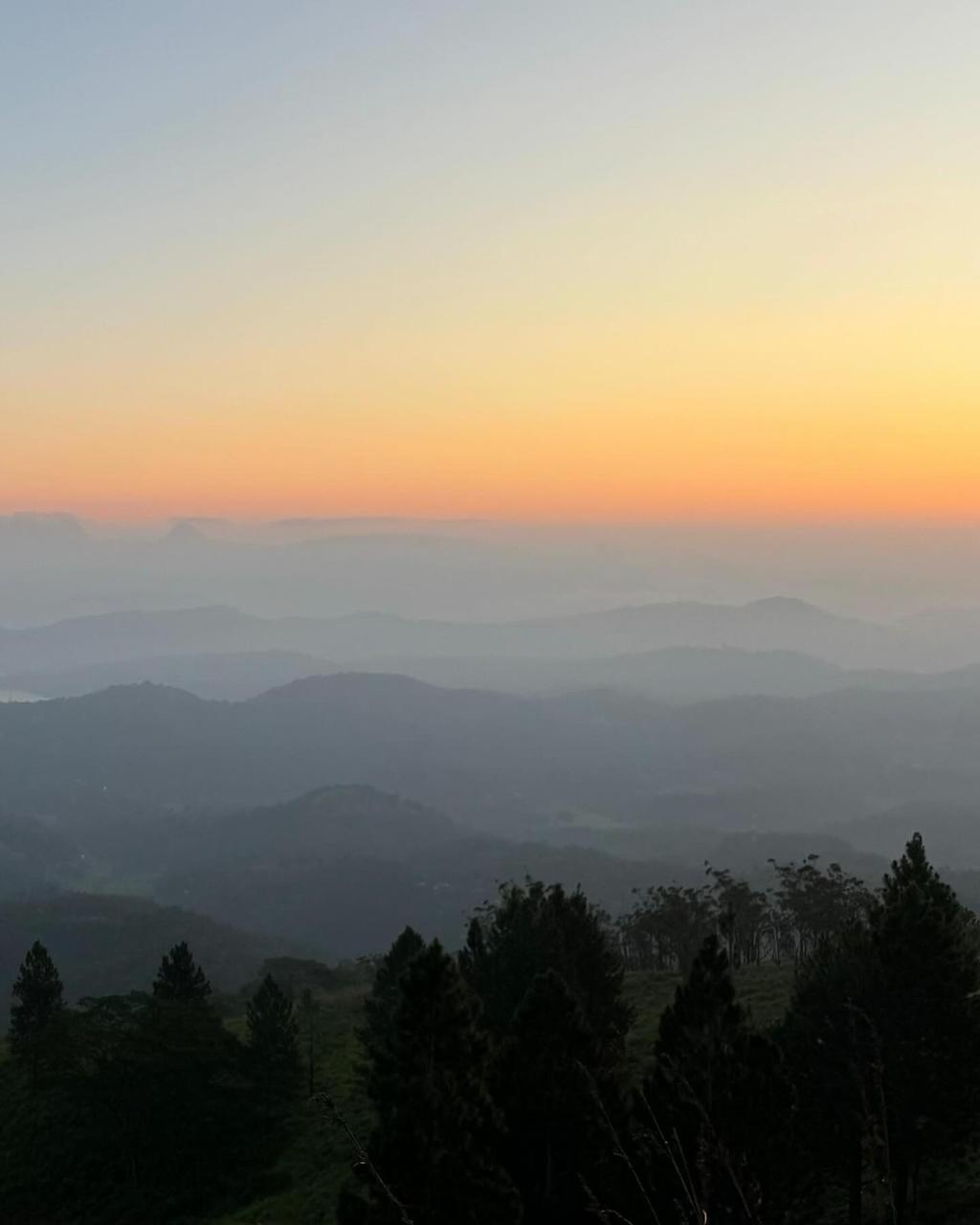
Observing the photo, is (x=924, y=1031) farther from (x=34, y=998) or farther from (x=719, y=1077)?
(x=34, y=998)

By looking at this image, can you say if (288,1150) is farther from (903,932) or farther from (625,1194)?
(903,932)

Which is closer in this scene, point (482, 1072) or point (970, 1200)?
point (482, 1072)

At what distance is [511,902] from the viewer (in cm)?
4719

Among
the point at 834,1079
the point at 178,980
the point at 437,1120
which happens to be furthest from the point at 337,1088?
the point at 437,1120

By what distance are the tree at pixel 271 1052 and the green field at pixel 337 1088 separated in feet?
7.03

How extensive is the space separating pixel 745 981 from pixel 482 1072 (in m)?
53.8

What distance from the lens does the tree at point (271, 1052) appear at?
5338 centimetres

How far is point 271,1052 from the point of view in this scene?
5406 cm

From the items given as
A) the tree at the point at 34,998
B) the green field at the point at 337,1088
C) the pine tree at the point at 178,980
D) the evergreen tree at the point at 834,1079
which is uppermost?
the evergreen tree at the point at 834,1079

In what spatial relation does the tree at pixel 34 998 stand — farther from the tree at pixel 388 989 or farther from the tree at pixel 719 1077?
the tree at pixel 719 1077

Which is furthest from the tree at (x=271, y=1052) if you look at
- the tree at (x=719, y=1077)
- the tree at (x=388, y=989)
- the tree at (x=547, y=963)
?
the tree at (x=719, y=1077)

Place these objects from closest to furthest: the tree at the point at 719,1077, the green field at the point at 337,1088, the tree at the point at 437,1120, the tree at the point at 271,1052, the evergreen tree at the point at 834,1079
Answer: the tree at the point at 437,1120, the tree at the point at 719,1077, the evergreen tree at the point at 834,1079, the green field at the point at 337,1088, the tree at the point at 271,1052

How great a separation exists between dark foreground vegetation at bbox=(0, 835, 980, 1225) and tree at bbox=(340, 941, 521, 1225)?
0.06 meters

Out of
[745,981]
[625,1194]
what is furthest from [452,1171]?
[745,981]
